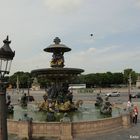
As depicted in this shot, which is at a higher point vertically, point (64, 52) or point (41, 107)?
point (64, 52)

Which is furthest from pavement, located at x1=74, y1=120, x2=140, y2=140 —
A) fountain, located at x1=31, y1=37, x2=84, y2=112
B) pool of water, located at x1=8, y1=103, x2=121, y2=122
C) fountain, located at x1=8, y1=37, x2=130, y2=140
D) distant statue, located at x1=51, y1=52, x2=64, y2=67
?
distant statue, located at x1=51, y1=52, x2=64, y2=67

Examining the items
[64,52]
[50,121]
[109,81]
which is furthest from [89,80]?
[50,121]

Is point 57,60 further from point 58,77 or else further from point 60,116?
point 60,116

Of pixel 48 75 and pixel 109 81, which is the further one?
pixel 109 81

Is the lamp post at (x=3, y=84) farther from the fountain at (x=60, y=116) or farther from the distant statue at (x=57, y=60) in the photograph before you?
the distant statue at (x=57, y=60)

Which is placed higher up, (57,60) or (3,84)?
(57,60)

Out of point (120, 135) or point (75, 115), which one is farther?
point (75, 115)

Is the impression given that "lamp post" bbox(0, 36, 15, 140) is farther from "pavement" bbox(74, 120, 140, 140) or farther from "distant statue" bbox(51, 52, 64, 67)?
"distant statue" bbox(51, 52, 64, 67)

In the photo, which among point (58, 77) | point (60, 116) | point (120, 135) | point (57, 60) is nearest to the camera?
point (120, 135)

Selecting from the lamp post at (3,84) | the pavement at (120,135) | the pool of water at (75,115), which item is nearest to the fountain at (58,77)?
the pool of water at (75,115)

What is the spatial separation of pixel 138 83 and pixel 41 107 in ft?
351

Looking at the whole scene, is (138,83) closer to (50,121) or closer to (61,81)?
(61,81)

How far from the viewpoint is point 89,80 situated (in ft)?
452

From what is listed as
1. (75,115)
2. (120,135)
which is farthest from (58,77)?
(120,135)
